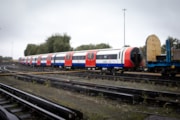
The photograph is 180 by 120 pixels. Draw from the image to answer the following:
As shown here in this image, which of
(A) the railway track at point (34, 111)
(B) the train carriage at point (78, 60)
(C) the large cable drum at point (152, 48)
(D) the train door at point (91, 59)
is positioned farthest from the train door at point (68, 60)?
(A) the railway track at point (34, 111)

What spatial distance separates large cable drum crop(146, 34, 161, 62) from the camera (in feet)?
55.3

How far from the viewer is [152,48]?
57.0 ft

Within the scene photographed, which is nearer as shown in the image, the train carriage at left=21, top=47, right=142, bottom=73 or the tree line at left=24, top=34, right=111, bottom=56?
the train carriage at left=21, top=47, right=142, bottom=73

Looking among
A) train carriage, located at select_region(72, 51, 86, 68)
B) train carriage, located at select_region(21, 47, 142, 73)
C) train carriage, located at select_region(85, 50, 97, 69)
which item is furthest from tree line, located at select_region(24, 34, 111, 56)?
train carriage, located at select_region(85, 50, 97, 69)

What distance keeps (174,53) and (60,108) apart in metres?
12.7

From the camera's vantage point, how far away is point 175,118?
5699 millimetres

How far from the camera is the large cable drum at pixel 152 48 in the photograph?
16855 millimetres

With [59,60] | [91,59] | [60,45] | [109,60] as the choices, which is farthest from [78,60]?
[60,45]

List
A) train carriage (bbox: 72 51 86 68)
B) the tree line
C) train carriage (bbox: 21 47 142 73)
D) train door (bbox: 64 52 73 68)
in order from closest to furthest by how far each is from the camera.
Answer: train carriage (bbox: 21 47 142 73)
train carriage (bbox: 72 51 86 68)
train door (bbox: 64 52 73 68)
the tree line

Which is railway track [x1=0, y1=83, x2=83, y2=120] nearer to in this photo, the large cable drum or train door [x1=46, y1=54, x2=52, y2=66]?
the large cable drum

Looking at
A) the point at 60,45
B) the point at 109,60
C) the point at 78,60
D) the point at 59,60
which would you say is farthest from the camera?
the point at 60,45

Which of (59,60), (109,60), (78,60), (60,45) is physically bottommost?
(109,60)

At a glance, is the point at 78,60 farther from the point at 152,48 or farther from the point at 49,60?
the point at 49,60

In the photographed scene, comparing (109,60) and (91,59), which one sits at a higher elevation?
(91,59)
